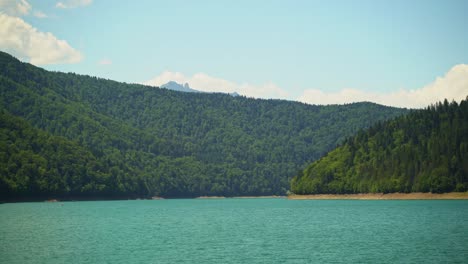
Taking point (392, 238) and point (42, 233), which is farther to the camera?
point (42, 233)

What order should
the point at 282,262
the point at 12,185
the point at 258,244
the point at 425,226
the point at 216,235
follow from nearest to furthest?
the point at 282,262 → the point at 258,244 → the point at 216,235 → the point at 425,226 → the point at 12,185

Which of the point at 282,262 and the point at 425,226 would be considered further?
the point at 425,226

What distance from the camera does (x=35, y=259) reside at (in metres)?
65.7

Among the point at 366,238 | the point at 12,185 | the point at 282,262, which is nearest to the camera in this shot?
the point at 282,262

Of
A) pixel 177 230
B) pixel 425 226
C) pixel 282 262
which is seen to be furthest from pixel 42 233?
pixel 425 226

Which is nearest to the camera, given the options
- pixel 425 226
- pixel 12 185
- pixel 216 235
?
pixel 216 235

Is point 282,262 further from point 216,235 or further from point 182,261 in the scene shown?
point 216,235

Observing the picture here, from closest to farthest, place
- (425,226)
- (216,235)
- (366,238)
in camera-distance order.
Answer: (366,238), (216,235), (425,226)

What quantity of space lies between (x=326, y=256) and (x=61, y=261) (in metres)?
27.7

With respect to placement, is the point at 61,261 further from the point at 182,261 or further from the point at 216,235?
the point at 216,235

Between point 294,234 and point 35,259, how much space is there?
1572 inches

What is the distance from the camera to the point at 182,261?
66.2 m

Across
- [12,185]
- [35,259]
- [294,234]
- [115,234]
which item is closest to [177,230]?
[115,234]

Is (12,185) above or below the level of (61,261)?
above
